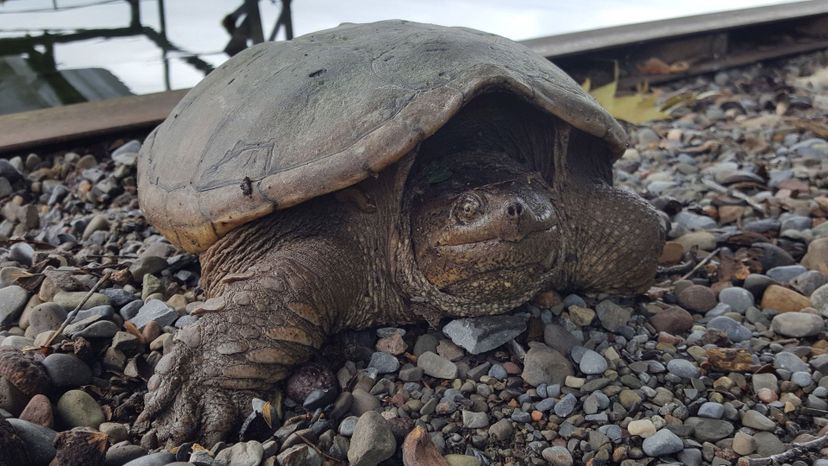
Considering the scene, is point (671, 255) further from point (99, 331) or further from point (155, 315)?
point (99, 331)

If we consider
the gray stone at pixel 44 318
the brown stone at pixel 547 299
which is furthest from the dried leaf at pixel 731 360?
the gray stone at pixel 44 318

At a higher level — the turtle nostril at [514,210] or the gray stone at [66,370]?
the turtle nostril at [514,210]

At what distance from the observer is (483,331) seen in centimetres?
243

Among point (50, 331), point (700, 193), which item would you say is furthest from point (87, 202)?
point (700, 193)

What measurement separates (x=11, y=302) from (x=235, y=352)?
121 cm

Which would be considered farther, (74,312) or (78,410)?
(74,312)

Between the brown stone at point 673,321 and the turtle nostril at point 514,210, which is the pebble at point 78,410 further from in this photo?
the brown stone at point 673,321

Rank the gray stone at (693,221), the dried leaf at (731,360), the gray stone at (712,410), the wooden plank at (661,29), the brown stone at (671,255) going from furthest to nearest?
the wooden plank at (661,29), the gray stone at (693,221), the brown stone at (671,255), the dried leaf at (731,360), the gray stone at (712,410)

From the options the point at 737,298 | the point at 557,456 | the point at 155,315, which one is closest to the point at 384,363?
the point at 557,456

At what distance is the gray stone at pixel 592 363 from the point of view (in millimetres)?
2309

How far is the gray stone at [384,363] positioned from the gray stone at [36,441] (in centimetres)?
97

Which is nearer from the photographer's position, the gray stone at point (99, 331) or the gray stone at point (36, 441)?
the gray stone at point (36, 441)

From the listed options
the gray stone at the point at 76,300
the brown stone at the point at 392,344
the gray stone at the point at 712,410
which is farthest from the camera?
the gray stone at the point at 76,300

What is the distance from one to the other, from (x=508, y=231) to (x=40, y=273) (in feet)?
6.55
